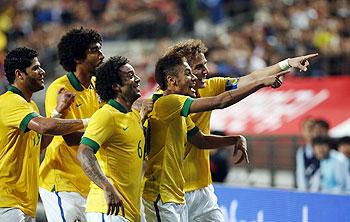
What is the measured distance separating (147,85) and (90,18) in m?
4.67

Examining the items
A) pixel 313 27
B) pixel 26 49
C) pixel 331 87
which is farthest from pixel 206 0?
pixel 26 49

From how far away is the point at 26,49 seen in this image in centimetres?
884

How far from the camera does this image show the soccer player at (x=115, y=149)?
774cm

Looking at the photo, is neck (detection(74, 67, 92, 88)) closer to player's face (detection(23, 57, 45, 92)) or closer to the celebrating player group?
the celebrating player group

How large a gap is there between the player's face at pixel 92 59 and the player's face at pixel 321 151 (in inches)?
187

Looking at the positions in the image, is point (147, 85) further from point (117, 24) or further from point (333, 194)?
point (333, 194)

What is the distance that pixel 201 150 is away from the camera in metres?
9.38

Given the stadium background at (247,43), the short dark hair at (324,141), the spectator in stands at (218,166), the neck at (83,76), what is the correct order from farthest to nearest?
the stadium background at (247,43)
the spectator in stands at (218,166)
the short dark hair at (324,141)
the neck at (83,76)

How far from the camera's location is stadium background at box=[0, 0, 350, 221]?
620 inches

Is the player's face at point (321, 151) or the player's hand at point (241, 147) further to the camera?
the player's face at point (321, 151)

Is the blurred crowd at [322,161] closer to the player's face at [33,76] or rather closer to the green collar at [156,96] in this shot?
the green collar at [156,96]

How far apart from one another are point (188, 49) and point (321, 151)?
15.3 feet

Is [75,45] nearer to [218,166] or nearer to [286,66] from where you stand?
[286,66]

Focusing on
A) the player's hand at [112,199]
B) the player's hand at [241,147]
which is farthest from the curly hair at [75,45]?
the player's hand at [112,199]
